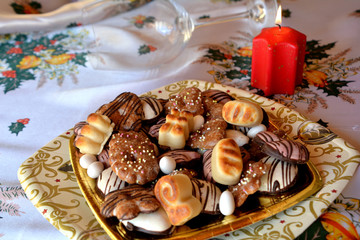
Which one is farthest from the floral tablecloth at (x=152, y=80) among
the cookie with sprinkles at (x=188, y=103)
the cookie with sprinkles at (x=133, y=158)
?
the cookie with sprinkles at (x=188, y=103)

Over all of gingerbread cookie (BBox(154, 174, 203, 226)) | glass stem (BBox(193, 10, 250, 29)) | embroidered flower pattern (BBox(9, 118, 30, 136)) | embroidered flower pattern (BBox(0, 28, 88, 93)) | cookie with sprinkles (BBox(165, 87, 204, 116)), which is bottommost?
embroidered flower pattern (BBox(9, 118, 30, 136))

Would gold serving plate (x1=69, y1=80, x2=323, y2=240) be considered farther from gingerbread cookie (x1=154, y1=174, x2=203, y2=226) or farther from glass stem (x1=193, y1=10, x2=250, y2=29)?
glass stem (x1=193, y1=10, x2=250, y2=29)

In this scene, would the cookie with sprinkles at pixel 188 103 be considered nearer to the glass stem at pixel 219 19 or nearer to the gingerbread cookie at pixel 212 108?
the gingerbread cookie at pixel 212 108

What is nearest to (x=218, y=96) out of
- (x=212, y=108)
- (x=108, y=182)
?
(x=212, y=108)

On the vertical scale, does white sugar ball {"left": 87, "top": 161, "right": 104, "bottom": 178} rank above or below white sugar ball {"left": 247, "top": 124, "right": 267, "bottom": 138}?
below

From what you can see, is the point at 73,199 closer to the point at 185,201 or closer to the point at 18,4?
the point at 185,201

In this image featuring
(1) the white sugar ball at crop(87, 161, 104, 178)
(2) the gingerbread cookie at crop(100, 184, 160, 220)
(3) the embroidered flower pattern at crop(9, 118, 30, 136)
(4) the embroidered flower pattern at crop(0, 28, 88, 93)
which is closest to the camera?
(2) the gingerbread cookie at crop(100, 184, 160, 220)

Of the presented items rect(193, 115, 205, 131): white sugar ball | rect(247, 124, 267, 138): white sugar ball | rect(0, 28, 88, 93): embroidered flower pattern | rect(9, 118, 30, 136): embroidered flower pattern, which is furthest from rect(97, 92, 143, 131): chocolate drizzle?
rect(0, 28, 88, 93): embroidered flower pattern
